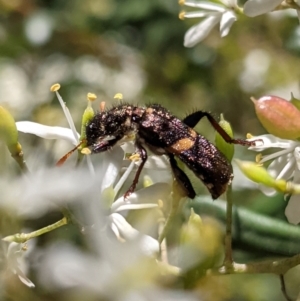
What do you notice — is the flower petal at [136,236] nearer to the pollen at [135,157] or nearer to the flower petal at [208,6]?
the pollen at [135,157]

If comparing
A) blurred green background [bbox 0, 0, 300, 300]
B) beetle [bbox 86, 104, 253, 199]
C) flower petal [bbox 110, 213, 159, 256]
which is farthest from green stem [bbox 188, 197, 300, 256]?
blurred green background [bbox 0, 0, 300, 300]

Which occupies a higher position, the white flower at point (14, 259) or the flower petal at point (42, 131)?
the flower petal at point (42, 131)

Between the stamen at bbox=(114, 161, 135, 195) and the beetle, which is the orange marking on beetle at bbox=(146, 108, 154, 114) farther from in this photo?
the stamen at bbox=(114, 161, 135, 195)

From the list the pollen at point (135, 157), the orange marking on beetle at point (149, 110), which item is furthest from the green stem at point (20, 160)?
the orange marking on beetle at point (149, 110)

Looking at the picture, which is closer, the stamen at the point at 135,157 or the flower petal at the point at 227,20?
the stamen at the point at 135,157

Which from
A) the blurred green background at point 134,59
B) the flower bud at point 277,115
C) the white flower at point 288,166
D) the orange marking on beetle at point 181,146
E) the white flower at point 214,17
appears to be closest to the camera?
the flower bud at point 277,115

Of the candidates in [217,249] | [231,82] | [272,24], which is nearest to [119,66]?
[231,82]

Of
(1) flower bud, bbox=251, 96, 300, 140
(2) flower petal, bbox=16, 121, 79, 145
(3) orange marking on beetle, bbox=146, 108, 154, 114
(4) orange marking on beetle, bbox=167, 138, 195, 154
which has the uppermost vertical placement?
(1) flower bud, bbox=251, 96, 300, 140
